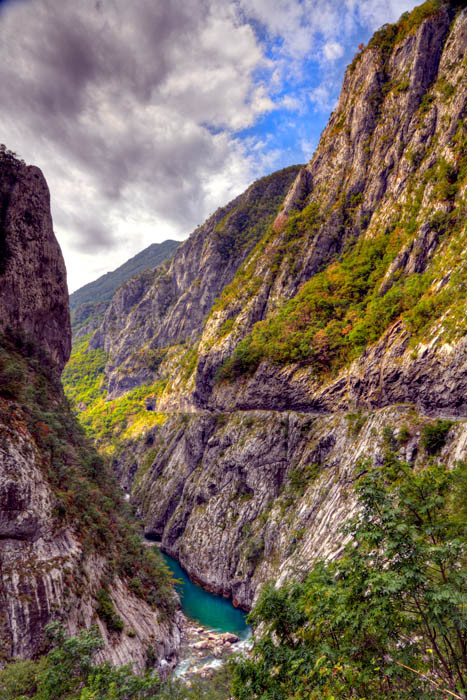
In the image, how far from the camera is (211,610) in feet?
108

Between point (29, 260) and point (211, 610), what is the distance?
44109 mm

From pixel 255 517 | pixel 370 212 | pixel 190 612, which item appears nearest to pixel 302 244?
pixel 370 212

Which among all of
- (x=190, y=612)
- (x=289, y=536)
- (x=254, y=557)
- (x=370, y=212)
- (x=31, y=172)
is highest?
(x=31, y=172)

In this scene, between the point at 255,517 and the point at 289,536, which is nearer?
the point at 289,536

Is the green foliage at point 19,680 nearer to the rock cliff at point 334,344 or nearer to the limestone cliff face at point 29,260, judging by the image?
the rock cliff at point 334,344

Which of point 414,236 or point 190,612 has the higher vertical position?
point 414,236

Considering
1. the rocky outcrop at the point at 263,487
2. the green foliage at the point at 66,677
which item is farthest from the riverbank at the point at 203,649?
the green foliage at the point at 66,677

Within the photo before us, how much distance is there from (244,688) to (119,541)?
22441 mm

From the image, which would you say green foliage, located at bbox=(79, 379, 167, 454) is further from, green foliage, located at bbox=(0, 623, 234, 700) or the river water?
green foliage, located at bbox=(0, 623, 234, 700)

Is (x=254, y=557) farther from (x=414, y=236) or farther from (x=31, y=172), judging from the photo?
(x=31, y=172)

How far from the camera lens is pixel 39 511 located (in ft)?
52.6

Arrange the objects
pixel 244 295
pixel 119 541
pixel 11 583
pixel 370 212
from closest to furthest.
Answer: pixel 11 583, pixel 119 541, pixel 370 212, pixel 244 295

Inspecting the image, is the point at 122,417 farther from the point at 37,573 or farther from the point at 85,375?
the point at 37,573

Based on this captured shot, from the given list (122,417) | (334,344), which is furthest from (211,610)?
(122,417)
